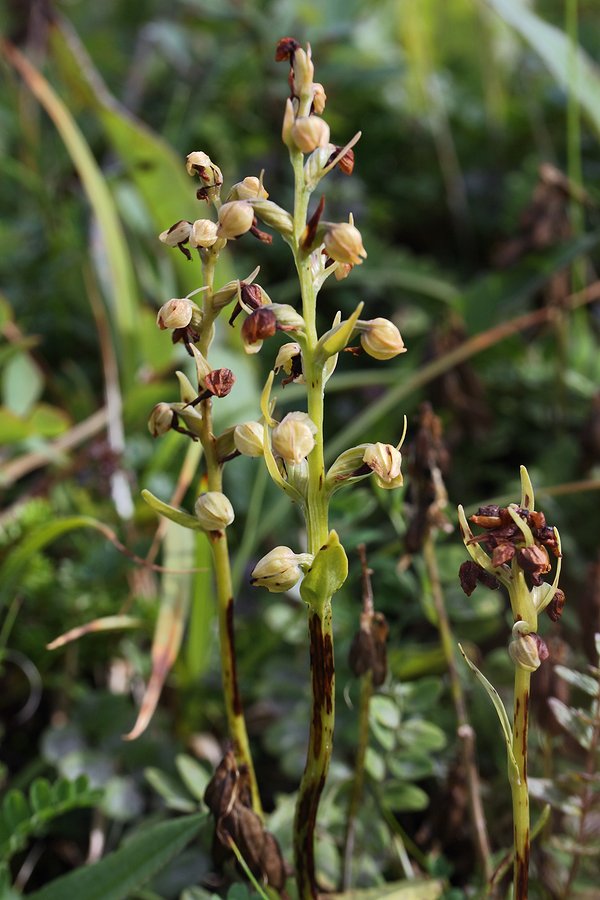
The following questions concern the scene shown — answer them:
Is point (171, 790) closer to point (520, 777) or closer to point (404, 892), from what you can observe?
point (404, 892)

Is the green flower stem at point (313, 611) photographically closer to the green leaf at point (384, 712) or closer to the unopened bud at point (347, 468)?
the unopened bud at point (347, 468)

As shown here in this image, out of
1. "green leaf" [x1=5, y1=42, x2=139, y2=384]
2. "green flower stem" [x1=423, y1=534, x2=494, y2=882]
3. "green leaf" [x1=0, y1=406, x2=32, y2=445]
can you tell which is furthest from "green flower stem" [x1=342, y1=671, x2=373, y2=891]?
"green leaf" [x1=5, y1=42, x2=139, y2=384]

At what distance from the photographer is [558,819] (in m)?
1.13

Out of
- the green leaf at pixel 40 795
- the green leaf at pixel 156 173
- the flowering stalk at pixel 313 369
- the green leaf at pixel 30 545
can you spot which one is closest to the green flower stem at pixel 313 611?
the flowering stalk at pixel 313 369

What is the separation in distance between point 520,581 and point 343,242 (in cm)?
30

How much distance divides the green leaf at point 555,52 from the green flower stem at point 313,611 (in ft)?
4.63

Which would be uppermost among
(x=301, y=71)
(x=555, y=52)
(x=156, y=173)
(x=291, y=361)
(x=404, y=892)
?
(x=555, y=52)

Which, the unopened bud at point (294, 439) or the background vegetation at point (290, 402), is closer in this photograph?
the unopened bud at point (294, 439)

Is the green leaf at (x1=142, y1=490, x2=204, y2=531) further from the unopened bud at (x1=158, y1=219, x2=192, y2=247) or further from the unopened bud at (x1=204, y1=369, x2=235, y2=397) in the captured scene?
the unopened bud at (x1=158, y1=219, x2=192, y2=247)

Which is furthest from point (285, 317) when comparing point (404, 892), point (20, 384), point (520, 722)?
point (20, 384)

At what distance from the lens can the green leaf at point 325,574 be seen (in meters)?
0.73

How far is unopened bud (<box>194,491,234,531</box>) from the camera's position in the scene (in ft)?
2.67

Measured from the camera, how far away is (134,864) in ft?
3.09

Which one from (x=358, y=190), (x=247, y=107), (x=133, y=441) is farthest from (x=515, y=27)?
(x=133, y=441)
